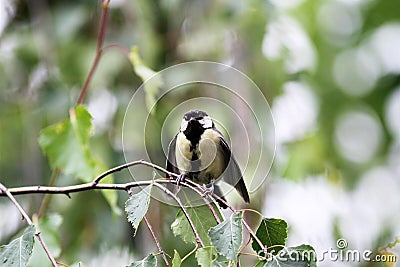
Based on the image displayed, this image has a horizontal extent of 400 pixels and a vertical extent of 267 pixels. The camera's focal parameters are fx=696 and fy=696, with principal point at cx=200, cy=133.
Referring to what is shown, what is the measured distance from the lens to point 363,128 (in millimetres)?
4797

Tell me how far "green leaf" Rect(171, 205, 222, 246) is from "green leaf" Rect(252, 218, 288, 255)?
13cm

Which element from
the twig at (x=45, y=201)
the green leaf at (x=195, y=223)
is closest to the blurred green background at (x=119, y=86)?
the twig at (x=45, y=201)

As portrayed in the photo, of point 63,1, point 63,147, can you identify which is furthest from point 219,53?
point 63,147

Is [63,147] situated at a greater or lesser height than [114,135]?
lesser

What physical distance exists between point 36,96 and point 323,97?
2.23 m

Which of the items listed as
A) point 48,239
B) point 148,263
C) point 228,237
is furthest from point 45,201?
point 228,237

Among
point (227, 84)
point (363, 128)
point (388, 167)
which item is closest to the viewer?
point (227, 84)

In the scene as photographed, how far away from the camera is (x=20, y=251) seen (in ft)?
3.98

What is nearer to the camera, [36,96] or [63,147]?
[63,147]

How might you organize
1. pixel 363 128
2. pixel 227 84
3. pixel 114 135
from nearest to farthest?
pixel 227 84
pixel 114 135
pixel 363 128

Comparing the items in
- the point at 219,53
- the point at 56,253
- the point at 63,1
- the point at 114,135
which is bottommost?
the point at 56,253

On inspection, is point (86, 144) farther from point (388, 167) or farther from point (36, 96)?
point (388, 167)

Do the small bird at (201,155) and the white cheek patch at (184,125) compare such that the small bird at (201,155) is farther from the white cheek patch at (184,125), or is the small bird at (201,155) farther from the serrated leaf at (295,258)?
the serrated leaf at (295,258)

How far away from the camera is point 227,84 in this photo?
2.64 meters
